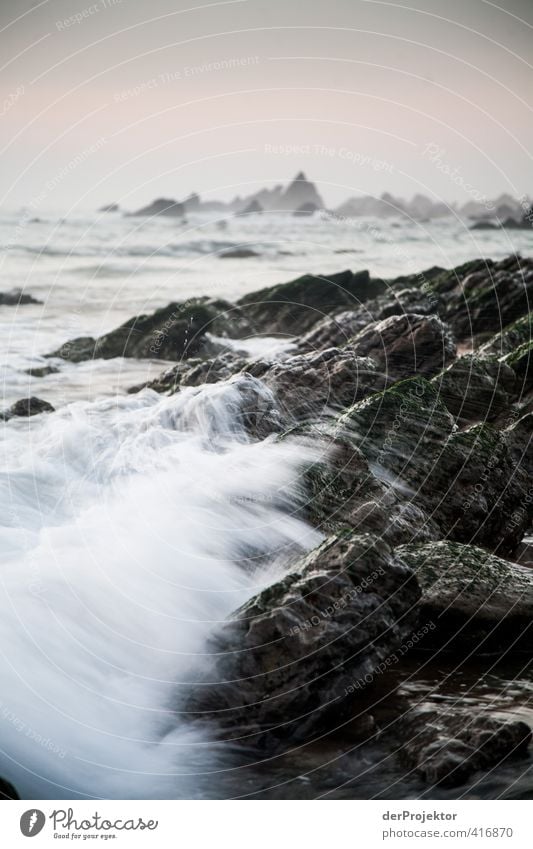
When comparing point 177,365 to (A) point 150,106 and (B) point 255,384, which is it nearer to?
(B) point 255,384

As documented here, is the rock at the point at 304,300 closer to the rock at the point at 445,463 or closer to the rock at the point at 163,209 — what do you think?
the rock at the point at 163,209

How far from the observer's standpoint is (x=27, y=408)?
10359 millimetres

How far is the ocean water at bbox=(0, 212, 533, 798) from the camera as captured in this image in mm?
6125

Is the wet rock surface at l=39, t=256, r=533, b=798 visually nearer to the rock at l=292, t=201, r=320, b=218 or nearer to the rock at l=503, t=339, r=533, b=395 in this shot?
the rock at l=503, t=339, r=533, b=395

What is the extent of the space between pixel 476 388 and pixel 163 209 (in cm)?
590

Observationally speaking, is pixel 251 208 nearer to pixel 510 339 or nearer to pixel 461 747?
pixel 510 339

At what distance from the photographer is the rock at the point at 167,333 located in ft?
38.9

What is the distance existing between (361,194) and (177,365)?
3.93 metres

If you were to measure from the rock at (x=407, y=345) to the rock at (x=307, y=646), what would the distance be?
3768 mm

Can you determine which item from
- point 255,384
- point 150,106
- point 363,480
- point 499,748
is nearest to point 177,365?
point 255,384

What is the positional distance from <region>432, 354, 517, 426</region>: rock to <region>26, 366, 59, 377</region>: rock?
14.9ft

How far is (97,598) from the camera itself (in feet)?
23.0

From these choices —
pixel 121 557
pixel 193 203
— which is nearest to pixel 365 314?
pixel 193 203
